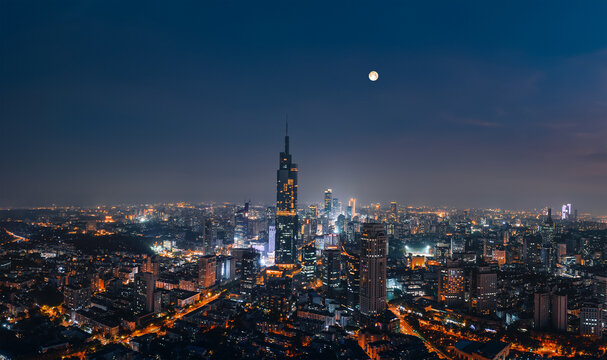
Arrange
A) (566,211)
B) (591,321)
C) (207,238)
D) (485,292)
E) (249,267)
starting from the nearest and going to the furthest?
(591,321) < (485,292) < (249,267) < (207,238) < (566,211)

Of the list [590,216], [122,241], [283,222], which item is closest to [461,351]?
[283,222]

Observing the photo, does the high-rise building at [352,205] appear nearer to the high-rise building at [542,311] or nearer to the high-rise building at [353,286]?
the high-rise building at [353,286]

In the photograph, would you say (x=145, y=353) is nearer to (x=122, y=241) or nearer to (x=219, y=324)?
(x=219, y=324)

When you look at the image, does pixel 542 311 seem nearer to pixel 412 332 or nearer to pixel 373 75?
pixel 412 332

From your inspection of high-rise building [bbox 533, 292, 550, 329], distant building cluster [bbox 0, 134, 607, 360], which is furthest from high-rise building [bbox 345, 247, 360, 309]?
high-rise building [bbox 533, 292, 550, 329]

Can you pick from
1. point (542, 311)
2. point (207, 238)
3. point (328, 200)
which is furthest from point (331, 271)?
point (328, 200)

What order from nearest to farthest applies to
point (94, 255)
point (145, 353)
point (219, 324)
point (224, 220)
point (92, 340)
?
point (145, 353) → point (92, 340) → point (219, 324) → point (94, 255) → point (224, 220)
